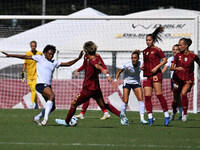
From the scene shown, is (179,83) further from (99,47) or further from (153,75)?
(99,47)

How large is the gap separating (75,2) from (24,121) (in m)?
35.0

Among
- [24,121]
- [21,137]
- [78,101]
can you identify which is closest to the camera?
[21,137]

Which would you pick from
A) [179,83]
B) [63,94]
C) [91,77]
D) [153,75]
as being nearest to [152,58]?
[153,75]

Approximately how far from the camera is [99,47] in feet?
64.1

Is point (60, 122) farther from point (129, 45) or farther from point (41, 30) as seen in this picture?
point (41, 30)

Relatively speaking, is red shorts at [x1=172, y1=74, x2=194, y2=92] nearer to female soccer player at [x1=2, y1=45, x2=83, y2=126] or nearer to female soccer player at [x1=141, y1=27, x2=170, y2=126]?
female soccer player at [x1=141, y1=27, x2=170, y2=126]

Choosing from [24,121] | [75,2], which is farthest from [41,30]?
[75,2]

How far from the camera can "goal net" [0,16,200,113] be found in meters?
17.8

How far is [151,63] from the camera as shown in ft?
38.3

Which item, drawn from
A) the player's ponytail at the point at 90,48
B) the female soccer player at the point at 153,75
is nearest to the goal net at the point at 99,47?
the female soccer player at the point at 153,75

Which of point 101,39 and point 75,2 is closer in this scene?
point 101,39

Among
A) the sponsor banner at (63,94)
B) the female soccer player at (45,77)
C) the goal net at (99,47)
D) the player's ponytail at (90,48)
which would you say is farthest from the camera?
the sponsor banner at (63,94)

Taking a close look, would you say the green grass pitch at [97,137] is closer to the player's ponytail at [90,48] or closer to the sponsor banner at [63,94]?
the player's ponytail at [90,48]

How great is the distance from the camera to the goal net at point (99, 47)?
58.3ft
